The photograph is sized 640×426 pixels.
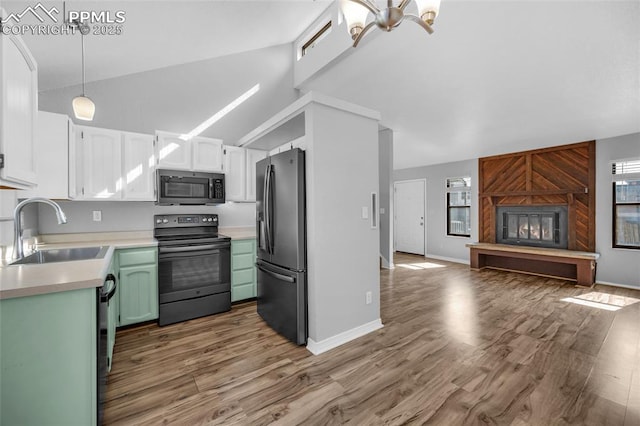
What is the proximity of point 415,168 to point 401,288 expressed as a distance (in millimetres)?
4159

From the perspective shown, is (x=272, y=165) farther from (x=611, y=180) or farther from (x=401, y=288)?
(x=611, y=180)

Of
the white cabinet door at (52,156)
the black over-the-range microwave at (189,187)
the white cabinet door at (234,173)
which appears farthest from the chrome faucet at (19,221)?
the white cabinet door at (234,173)

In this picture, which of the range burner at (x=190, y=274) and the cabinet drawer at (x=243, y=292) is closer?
the range burner at (x=190, y=274)

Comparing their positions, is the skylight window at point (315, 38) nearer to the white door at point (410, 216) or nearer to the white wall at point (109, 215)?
the white wall at point (109, 215)

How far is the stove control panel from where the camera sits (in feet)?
11.2

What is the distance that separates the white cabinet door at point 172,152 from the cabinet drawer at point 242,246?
1.11 metres

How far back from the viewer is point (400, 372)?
2.05 metres

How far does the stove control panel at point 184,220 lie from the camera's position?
340 cm

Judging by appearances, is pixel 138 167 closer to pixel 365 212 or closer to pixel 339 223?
pixel 339 223

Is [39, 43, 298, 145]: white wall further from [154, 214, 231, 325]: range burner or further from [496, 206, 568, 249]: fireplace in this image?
[496, 206, 568, 249]: fireplace

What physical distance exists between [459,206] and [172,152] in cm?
612

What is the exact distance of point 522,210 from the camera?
539 cm

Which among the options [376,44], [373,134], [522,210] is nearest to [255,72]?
[376,44]

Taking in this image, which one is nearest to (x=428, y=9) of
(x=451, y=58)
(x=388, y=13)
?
(x=388, y=13)
